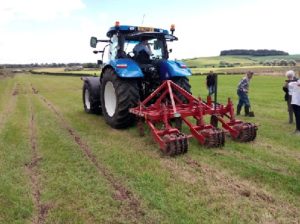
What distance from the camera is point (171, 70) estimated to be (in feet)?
31.7

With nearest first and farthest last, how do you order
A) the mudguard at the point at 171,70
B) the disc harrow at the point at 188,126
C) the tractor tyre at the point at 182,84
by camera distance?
1. the disc harrow at the point at 188,126
2. the mudguard at the point at 171,70
3. the tractor tyre at the point at 182,84

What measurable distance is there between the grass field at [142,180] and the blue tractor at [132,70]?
84 centimetres

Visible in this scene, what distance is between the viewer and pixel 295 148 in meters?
7.61

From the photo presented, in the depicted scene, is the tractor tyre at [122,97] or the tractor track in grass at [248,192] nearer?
the tractor track in grass at [248,192]

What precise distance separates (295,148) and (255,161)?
4.82ft

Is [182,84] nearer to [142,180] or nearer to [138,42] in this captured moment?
[138,42]

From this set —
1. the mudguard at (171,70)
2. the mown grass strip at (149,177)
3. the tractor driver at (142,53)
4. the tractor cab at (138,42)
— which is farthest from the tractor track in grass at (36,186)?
the mudguard at (171,70)

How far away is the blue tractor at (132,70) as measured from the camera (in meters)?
9.16

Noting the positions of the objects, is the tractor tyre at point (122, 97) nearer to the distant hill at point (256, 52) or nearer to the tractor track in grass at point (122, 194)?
the tractor track in grass at point (122, 194)

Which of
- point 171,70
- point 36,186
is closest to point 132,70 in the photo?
point 171,70

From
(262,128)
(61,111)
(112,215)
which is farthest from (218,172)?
(61,111)

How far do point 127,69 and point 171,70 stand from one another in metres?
1.19

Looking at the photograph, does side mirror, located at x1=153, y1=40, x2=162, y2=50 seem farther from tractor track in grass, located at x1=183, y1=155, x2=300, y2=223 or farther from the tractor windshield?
tractor track in grass, located at x1=183, y1=155, x2=300, y2=223

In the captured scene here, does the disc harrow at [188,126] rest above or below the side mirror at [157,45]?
below
